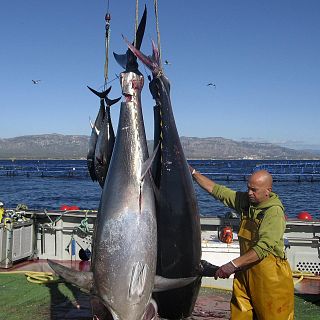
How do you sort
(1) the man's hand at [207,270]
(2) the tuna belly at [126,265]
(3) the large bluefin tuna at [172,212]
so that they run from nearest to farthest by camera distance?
1. (2) the tuna belly at [126,265]
2. (3) the large bluefin tuna at [172,212]
3. (1) the man's hand at [207,270]

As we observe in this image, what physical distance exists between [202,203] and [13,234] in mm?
20512

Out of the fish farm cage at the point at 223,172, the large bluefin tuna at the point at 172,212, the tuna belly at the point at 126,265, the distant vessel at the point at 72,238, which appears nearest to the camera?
the tuna belly at the point at 126,265

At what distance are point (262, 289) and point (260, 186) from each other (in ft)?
2.69

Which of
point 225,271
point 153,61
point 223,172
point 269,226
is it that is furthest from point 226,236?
point 223,172

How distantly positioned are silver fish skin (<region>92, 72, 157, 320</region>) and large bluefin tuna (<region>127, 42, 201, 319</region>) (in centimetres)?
32

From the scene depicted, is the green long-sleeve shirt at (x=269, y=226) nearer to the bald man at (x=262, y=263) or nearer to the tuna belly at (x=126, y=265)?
the bald man at (x=262, y=263)

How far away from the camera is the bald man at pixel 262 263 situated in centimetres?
362

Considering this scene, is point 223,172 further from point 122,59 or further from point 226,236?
point 122,59

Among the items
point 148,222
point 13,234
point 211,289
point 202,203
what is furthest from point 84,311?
point 202,203

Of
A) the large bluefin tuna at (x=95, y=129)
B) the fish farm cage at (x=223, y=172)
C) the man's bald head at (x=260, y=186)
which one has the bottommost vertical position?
the fish farm cage at (x=223, y=172)

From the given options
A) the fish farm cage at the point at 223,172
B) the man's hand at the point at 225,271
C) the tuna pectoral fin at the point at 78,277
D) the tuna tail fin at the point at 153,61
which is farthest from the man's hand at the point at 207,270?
the fish farm cage at the point at 223,172

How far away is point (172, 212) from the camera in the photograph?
3.38 metres

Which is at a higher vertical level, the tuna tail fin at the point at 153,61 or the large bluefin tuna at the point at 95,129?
the tuna tail fin at the point at 153,61

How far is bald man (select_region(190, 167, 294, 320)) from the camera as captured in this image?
3.62 meters
